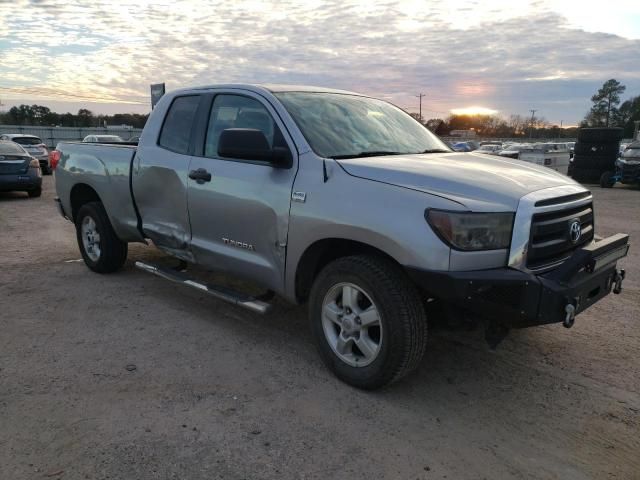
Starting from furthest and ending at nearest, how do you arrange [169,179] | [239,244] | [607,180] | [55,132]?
[55,132] → [607,180] → [169,179] → [239,244]

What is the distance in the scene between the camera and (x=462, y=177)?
10.4ft

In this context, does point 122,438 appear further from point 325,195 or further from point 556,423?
point 556,423

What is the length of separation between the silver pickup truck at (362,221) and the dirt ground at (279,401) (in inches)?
15.7

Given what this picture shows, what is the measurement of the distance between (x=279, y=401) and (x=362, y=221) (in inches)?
49.3

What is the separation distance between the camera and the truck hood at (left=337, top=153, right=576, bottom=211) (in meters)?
2.97

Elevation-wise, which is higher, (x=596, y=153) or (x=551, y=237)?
(x=596, y=153)

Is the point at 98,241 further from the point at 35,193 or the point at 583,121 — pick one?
the point at 583,121

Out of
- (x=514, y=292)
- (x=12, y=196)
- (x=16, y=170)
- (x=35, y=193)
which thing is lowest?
(x=12, y=196)

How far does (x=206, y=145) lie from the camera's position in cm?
442

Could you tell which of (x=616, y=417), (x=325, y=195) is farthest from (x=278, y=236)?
(x=616, y=417)

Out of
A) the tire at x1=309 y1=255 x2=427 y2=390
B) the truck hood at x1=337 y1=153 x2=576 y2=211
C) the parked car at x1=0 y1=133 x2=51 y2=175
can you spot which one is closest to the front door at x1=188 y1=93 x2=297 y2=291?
the tire at x1=309 y1=255 x2=427 y2=390

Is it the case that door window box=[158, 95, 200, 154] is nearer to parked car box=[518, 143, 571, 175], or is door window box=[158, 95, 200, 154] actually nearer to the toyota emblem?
the toyota emblem

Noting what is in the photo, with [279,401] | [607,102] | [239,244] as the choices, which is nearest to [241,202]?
[239,244]

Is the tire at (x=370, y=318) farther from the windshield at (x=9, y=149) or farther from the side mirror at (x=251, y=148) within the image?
the windshield at (x=9, y=149)
